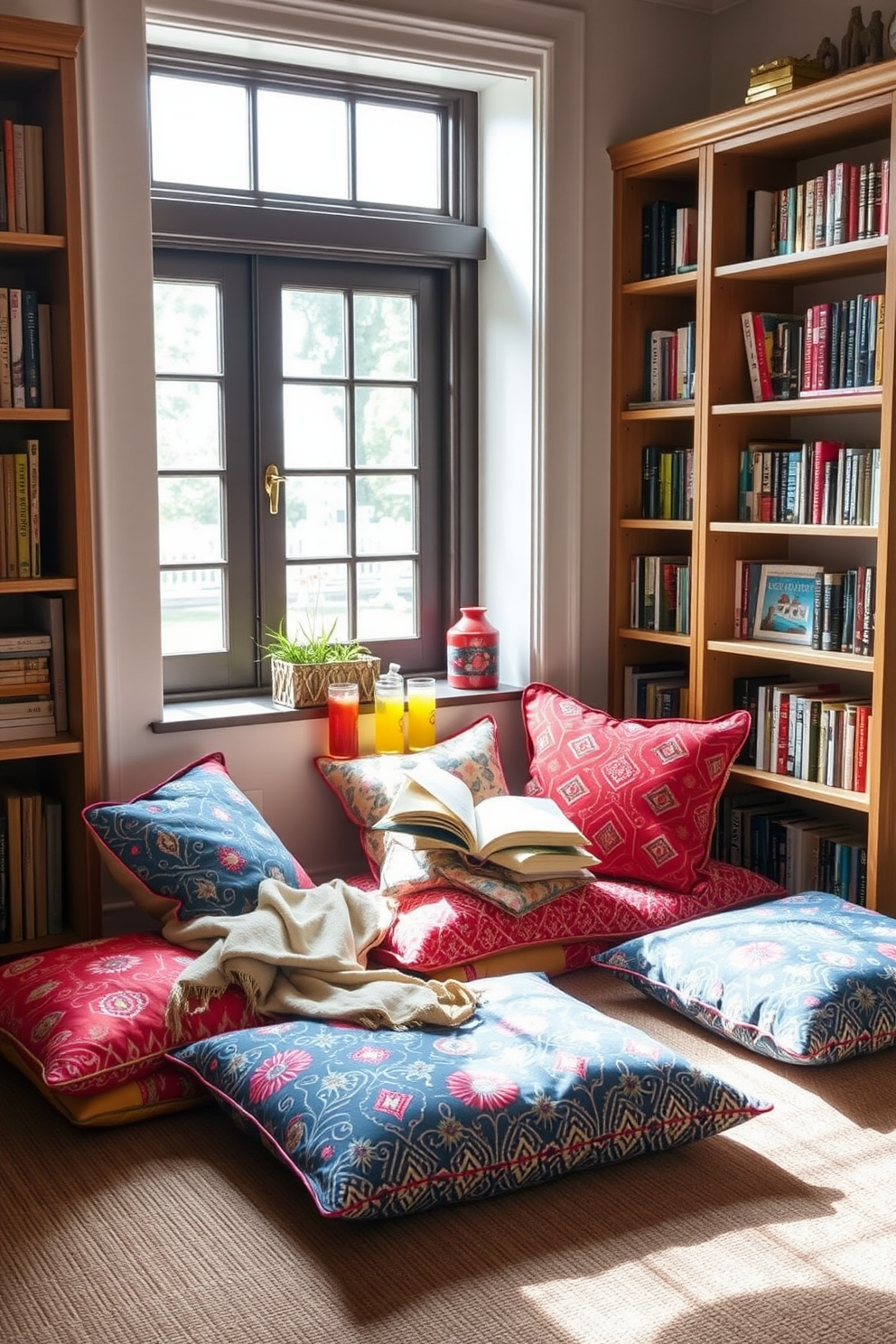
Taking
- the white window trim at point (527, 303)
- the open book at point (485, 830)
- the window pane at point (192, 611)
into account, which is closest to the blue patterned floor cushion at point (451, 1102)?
the open book at point (485, 830)

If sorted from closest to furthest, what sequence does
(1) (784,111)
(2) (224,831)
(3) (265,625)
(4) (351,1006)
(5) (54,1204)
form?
1. (5) (54,1204)
2. (4) (351,1006)
3. (2) (224,831)
4. (1) (784,111)
5. (3) (265,625)

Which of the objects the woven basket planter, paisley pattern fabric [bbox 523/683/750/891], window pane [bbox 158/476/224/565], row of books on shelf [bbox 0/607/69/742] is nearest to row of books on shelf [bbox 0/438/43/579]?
row of books on shelf [bbox 0/607/69/742]

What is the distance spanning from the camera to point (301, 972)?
2.93m

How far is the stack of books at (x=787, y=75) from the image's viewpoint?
350cm

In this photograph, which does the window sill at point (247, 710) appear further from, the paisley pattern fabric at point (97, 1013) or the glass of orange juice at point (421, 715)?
the paisley pattern fabric at point (97, 1013)

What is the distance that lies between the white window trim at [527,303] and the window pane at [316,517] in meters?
0.47

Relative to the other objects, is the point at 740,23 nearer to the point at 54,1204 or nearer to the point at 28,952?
the point at 28,952

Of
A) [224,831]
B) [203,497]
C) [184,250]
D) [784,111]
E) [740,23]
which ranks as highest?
[740,23]

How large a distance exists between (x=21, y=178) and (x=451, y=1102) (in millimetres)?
2225

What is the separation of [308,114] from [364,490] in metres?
1.08

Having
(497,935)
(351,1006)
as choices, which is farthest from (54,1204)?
(497,935)

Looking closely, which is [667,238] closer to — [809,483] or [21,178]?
[809,483]

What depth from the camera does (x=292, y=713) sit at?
12.4 feet

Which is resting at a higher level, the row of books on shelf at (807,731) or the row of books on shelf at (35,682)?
the row of books on shelf at (35,682)
